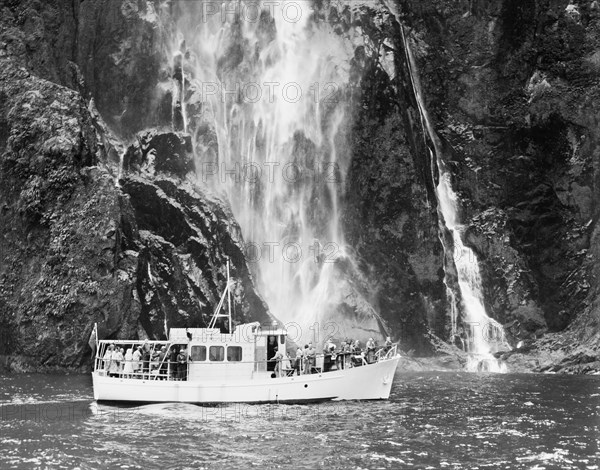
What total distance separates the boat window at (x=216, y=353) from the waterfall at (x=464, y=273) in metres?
22.1

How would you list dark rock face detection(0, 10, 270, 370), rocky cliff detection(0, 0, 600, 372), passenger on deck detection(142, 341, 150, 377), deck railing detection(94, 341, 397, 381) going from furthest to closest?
rocky cliff detection(0, 0, 600, 372) → dark rock face detection(0, 10, 270, 370) → passenger on deck detection(142, 341, 150, 377) → deck railing detection(94, 341, 397, 381)

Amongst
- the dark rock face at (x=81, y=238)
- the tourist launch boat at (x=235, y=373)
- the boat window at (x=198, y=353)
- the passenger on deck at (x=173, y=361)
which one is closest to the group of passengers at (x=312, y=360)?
the tourist launch boat at (x=235, y=373)

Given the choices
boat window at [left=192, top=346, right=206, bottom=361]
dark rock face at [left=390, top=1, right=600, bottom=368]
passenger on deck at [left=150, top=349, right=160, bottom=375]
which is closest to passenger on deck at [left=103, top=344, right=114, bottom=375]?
passenger on deck at [left=150, top=349, right=160, bottom=375]

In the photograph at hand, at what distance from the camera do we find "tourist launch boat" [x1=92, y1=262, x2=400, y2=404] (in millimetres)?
32156

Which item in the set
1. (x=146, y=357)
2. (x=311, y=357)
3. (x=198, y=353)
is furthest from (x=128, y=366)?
(x=311, y=357)

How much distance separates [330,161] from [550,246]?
17557mm

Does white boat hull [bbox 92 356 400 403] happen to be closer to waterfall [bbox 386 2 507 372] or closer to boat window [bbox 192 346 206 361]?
boat window [bbox 192 346 206 361]

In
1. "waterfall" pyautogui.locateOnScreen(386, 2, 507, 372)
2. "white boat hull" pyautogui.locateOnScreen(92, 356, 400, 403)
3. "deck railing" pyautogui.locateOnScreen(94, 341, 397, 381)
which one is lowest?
"white boat hull" pyautogui.locateOnScreen(92, 356, 400, 403)

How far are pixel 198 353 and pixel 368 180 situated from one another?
26732mm

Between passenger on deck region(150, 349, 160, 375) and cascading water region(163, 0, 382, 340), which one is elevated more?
cascading water region(163, 0, 382, 340)

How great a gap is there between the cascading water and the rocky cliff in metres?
1.39

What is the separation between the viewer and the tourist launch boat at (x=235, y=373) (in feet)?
105

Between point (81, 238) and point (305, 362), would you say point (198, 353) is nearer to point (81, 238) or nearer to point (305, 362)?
point (305, 362)

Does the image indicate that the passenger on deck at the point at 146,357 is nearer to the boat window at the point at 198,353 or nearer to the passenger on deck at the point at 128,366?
the passenger on deck at the point at 128,366
